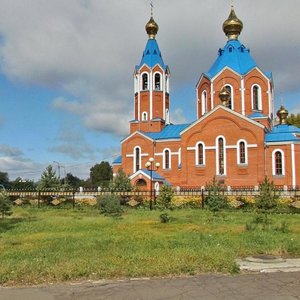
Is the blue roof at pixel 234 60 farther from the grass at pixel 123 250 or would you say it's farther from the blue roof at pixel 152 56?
the grass at pixel 123 250

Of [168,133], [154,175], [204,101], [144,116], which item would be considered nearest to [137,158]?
[168,133]

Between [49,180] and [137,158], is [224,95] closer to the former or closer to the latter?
[137,158]

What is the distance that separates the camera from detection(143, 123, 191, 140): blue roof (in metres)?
43.2

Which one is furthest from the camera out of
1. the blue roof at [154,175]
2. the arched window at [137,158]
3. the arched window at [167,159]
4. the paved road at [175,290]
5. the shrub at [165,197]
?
the arched window at [137,158]

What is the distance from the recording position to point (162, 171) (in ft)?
139

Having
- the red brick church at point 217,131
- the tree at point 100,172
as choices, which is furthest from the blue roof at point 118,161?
the tree at point 100,172

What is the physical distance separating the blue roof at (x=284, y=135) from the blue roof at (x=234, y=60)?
7198 millimetres

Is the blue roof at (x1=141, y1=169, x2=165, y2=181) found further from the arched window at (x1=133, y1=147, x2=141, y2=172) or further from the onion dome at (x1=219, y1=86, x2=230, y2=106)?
the onion dome at (x1=219, y1=86, x2=230, y2=106)

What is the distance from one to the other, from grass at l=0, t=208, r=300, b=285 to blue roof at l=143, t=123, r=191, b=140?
91.4ft

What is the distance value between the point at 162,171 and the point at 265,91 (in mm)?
13595

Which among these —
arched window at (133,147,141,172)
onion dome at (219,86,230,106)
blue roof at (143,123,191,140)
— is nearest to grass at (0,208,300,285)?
onion dome at (219,86,230,106)

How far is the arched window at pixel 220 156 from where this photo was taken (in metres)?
38.3

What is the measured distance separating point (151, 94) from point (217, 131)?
997cm

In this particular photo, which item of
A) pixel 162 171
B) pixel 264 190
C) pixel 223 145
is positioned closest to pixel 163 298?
pixel 264 190
